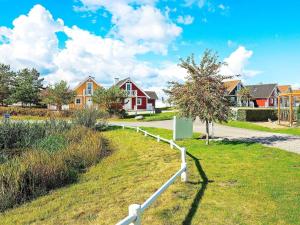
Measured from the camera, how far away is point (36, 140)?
17.8 metres

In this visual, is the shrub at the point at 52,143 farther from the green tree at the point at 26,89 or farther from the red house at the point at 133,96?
the green tree at the point at 26,89

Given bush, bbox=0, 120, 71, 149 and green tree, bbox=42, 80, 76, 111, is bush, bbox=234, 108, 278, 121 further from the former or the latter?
green tree, bbox=42, 80, 76, 111

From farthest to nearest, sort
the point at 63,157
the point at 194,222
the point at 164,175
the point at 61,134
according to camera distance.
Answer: the point at 61,134, the point at 63,157, the point at 164,175, the point at 194,222

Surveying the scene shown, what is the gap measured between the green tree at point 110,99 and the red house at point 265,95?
124 ft

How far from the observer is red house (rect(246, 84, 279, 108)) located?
6969 centimetres

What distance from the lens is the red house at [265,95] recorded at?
69688 millimetres

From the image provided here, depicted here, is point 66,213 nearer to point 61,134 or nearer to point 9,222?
point 9,222

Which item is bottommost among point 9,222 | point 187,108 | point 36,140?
point 9,222

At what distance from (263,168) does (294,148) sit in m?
5.37

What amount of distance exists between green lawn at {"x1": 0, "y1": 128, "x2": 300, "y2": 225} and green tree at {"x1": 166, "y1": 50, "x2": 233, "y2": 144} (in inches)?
106

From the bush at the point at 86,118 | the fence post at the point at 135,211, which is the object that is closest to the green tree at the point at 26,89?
the bush at the point at 86,118

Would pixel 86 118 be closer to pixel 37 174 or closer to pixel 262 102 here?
pixel 37 174

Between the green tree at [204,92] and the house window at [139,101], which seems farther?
the house window at [139,101]

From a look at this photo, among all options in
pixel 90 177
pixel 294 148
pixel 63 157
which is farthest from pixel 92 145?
pixel 294 148
